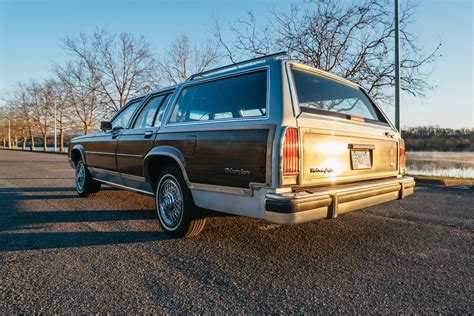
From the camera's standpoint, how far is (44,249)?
3186 millimetres

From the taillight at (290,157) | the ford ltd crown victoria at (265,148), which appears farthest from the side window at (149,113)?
the taillight at (290,157)

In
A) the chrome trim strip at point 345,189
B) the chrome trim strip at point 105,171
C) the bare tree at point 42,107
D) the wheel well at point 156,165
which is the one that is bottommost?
the chrome trim strip at point 345,189

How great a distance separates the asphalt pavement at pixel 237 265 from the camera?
7.07ft

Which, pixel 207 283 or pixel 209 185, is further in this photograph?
pixel 209 185

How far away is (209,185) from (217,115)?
31.8 inches

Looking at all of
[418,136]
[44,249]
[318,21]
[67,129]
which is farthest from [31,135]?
[418,136]

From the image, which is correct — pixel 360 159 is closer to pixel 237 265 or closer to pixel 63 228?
pixel 237 265

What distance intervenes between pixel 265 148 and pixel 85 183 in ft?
15.1

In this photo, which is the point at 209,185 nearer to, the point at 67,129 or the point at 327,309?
the point at 327,309

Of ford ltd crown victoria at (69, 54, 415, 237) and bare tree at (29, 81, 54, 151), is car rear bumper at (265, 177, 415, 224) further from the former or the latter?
bare tree at (29, 81, 54, 151)

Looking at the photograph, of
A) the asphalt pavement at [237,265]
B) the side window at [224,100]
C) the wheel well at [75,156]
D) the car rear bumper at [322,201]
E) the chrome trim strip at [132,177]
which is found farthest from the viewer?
the wheel well at [75,156]

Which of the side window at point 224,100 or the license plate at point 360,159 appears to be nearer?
the side window at point 224,100

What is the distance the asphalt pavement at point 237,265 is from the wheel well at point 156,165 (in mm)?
615

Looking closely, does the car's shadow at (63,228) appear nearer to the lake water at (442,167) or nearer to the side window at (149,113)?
the side window at (149,113)
